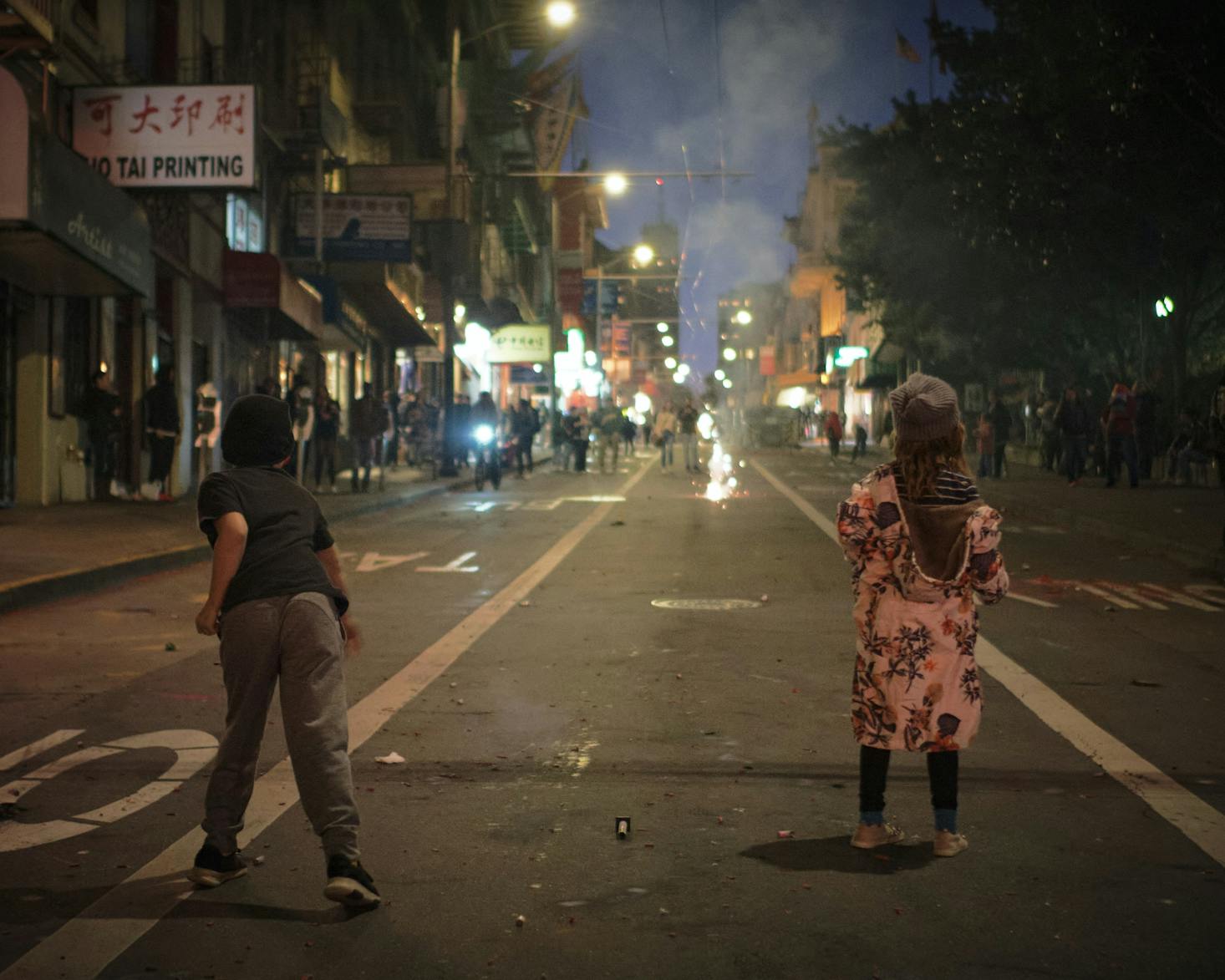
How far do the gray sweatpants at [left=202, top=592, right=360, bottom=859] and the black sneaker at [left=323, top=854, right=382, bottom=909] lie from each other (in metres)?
0.03

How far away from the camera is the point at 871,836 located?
5.48 m

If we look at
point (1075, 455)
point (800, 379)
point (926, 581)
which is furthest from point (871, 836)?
point (800, 379)

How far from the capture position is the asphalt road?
449cm

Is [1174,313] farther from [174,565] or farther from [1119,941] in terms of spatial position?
[1119,941]

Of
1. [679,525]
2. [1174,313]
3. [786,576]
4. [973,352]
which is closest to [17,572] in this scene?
[786,576]

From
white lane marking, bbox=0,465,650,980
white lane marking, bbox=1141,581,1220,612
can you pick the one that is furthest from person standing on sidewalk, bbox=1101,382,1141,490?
white lane marking, bbox=0,465,650,980

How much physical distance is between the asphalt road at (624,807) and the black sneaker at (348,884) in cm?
5

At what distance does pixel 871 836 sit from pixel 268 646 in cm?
204

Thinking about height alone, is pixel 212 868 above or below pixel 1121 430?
below

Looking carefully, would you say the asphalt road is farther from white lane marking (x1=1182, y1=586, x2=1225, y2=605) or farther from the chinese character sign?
the chinese character sign

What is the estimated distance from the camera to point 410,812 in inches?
A: 237

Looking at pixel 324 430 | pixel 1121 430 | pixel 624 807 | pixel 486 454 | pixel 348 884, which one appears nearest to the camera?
pixel 348 884

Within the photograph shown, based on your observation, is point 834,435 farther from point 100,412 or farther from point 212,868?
point 212,868

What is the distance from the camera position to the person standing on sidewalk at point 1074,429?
31422 mm
